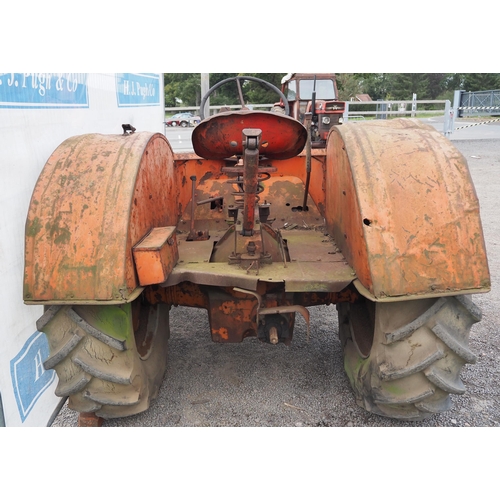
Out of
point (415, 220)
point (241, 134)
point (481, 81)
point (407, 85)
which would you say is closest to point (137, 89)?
point (241, 134)

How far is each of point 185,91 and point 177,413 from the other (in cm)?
3321

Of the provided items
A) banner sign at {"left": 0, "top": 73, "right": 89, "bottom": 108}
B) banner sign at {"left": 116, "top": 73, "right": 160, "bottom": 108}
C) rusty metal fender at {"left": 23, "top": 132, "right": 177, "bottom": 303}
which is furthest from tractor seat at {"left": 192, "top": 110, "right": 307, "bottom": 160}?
banner sign at {"left": 116, "top": 73, "right": 160, "bottom": 108}

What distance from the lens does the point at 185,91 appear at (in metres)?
33.9

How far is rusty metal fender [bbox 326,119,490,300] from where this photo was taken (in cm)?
238

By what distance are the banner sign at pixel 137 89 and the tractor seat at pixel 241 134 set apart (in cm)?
249

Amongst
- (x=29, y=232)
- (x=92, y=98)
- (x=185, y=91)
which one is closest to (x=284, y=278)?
(x=29, y=232)

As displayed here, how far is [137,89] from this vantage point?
6000 mm

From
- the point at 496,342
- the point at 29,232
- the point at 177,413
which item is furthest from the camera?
the point at 496,342

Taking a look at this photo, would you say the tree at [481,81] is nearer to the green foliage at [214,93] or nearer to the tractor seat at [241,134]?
the green foliage at [214,93]

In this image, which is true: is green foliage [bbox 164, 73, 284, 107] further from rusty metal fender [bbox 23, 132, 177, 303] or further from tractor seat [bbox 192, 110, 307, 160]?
rusty metal fender [bbox 23, 132, 177, 303]

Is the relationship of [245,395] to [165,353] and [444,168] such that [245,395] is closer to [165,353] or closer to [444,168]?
[165,353]

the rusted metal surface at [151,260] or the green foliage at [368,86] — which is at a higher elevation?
the green foliage at [368,86]

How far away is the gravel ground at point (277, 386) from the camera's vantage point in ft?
10.2

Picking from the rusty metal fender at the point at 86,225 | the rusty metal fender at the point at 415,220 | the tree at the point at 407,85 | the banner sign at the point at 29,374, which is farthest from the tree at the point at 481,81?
the banner sign at the point at 29,374
